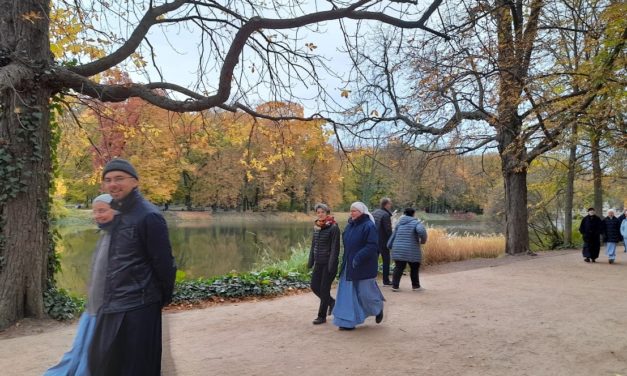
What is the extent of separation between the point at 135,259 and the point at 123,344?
54 centimetres

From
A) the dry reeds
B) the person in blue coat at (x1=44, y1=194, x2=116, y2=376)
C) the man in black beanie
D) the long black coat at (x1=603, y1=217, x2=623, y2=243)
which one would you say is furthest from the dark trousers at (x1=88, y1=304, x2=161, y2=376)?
the long black coat at (x1=603, y1=217, x2=623, y2=243)

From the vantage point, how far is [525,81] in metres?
11.8

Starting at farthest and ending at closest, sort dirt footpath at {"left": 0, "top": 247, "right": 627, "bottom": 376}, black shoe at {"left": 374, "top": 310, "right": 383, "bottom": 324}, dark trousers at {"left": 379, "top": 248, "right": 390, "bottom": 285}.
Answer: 1. dark trousers at {"left": 379, "top": 248, "right": 390, "bottom": 285}
2. black shoe at {"left": 374, "top": 310, "right": 383, "bottom": 324}
3. dirt footpath at {"left": 0, "top": 247, "right": 627, "bottom": 376}

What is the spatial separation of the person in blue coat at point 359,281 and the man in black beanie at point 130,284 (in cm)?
356

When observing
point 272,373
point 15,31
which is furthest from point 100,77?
point 272,373

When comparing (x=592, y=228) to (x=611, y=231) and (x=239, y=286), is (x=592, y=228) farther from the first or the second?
(x=239, y=286)

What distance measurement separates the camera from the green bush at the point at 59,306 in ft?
23.7

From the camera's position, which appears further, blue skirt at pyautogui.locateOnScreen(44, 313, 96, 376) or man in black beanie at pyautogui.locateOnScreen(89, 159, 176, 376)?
blue skirt at pyautogui.locateOnScreen(44, 313, 96, 376)

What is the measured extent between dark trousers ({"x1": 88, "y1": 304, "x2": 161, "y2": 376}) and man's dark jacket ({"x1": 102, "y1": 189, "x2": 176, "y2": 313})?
0.22 ft

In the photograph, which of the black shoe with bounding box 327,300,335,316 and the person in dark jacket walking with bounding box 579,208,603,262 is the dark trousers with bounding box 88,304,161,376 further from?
the person in dark jacket walking with bounding box 579,208,603,262

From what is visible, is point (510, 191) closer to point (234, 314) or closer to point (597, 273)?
point (597, 273)

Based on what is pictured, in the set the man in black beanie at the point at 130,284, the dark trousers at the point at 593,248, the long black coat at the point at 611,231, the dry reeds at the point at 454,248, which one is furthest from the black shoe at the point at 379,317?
the long black coat at the point at 611,231

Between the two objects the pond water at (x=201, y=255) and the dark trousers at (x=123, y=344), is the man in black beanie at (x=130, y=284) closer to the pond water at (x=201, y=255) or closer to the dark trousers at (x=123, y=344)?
the dark trousers at (x=123, y=344)

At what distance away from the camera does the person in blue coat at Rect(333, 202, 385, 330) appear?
6.34 m
